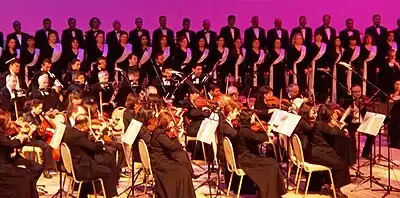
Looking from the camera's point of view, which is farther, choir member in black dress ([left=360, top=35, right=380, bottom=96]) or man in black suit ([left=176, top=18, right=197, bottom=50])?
man in black suit ([left=176, top=18, right=197, bottom=50])

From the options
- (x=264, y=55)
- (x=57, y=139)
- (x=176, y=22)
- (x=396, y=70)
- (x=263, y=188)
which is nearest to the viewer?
(x=57, y=139)

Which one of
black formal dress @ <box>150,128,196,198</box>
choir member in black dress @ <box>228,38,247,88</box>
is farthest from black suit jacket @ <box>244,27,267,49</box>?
black formal dress @ <box>150,128,196,198</box>

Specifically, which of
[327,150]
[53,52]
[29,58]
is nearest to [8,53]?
[29,58]

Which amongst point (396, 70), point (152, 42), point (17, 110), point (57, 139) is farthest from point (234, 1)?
point (57, 139)

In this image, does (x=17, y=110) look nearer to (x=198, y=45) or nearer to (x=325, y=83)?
(x=198, y=45)

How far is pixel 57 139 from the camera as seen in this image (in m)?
6.85

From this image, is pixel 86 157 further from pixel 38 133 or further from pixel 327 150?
pixel 327 150

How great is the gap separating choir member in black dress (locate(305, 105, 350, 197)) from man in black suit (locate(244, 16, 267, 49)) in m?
6.04

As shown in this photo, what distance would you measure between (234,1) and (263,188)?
26.5ft

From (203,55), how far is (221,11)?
217cm

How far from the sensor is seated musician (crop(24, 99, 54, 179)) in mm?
8016

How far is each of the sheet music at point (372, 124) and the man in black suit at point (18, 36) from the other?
22.8 feet

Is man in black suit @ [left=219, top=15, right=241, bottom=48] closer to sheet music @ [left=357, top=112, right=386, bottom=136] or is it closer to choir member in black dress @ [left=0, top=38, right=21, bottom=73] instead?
choir member in black dress @ [left=0, top=38, right=21, bottom=73]

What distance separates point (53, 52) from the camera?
1264 cm
